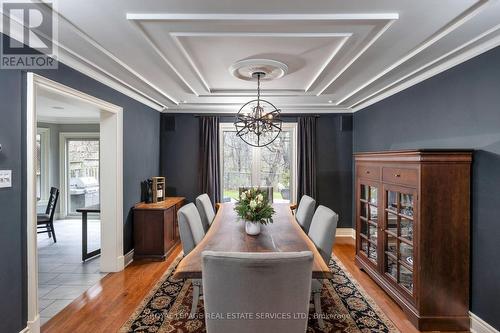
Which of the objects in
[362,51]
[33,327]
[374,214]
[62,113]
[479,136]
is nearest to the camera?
[33,327]

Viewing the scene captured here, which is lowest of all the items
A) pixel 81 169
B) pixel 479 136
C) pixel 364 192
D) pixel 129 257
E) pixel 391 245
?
pixel 129 257

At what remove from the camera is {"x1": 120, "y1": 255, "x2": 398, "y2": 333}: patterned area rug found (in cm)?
238

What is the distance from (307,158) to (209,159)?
1920 mm

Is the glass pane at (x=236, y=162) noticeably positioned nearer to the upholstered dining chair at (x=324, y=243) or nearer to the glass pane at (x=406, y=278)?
the upholstered dining chair at (x=324, y=243)

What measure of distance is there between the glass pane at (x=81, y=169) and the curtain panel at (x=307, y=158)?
513 centimetres

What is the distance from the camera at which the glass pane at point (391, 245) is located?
9.31ft

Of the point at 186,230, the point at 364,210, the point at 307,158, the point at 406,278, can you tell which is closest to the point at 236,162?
the point at 307,158

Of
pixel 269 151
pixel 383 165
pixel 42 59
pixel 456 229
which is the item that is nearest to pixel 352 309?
pixel 456 229

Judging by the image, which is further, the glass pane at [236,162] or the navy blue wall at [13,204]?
the glass pane at [236,162]

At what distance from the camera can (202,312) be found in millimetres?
2604

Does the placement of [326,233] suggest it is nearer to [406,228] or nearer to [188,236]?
[406,228]

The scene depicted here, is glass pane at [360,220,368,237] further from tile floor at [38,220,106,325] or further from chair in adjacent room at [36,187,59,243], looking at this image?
chair in adjacent room at [36,187,59,243]

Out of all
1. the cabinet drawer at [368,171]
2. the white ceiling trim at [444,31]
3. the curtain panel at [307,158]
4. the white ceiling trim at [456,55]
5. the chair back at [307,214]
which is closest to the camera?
the white ceiling trim at [444,31]

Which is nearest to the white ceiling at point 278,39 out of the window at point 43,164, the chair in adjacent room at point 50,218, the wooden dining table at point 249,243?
the wooden dining table at point 249,243
